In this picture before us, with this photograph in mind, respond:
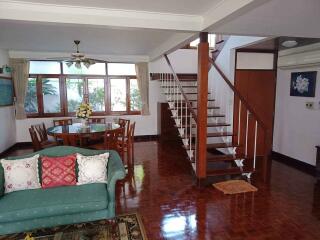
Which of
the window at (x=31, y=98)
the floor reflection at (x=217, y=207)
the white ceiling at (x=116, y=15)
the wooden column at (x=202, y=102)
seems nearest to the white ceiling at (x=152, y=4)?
the white ceiling at (x=116, y=15)

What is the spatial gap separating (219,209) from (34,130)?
346 centimetres

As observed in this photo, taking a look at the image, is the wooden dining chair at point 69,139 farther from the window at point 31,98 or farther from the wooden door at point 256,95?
the wooden door at point 256,95

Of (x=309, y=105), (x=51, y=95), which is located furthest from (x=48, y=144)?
(x=309, y=105)

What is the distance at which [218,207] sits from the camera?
3168 millimetres

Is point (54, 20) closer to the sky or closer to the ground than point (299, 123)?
closer to the sky

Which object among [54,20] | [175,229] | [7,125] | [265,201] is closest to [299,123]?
[265,201]

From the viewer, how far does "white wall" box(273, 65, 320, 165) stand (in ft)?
14.6

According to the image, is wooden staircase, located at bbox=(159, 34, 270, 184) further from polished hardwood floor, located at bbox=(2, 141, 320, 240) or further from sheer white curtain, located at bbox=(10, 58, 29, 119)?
sheer white curtain, located at bbox=(10, 58, 29, 119)

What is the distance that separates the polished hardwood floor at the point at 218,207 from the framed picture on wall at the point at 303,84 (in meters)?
1.53

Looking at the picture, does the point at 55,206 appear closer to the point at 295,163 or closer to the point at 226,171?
the point at 226,171

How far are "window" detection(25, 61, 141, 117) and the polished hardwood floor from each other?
119 inches

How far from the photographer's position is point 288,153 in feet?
16.6

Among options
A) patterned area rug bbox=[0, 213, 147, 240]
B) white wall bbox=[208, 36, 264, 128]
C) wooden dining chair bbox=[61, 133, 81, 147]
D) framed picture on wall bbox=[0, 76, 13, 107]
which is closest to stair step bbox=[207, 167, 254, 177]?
white wall bbox=[208, 36, 264, 128]

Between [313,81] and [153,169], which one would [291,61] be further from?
[153,169]
